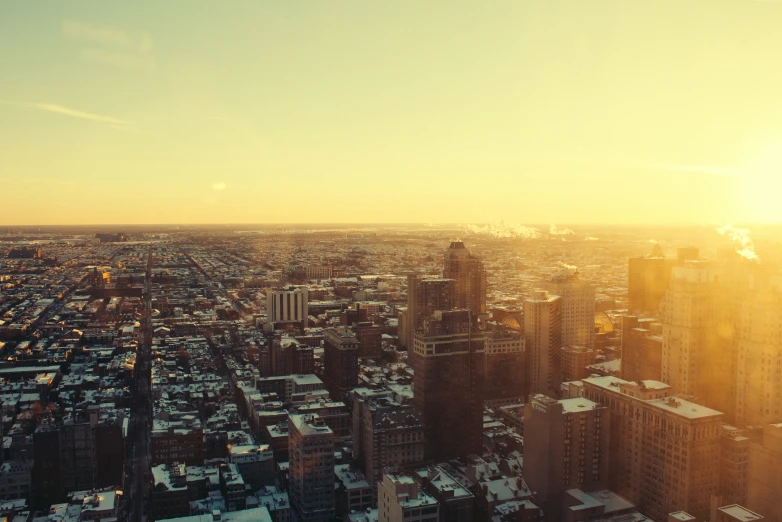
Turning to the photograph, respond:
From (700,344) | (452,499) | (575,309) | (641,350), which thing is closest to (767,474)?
(700,344)

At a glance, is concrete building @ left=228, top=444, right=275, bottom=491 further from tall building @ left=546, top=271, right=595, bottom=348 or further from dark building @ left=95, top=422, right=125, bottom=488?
tall building @ left=546, top=271, right=595, bottom=348

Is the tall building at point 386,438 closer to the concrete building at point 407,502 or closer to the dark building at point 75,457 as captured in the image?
the concrete building at point 407,502

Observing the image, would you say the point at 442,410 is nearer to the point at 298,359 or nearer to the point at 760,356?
the point at 760,356

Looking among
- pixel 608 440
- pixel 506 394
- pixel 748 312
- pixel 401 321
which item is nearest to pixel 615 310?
pixel 401 321

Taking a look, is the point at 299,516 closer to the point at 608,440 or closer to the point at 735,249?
the point at 608,440

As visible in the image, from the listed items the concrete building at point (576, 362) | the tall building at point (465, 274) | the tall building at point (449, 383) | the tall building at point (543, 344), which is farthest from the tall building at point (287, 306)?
the tall building at point (449, 383)

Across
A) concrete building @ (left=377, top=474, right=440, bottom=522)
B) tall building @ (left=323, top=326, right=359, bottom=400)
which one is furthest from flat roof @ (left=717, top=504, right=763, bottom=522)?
tall building @ (left=323, top=326, right=359, bottom=400)
